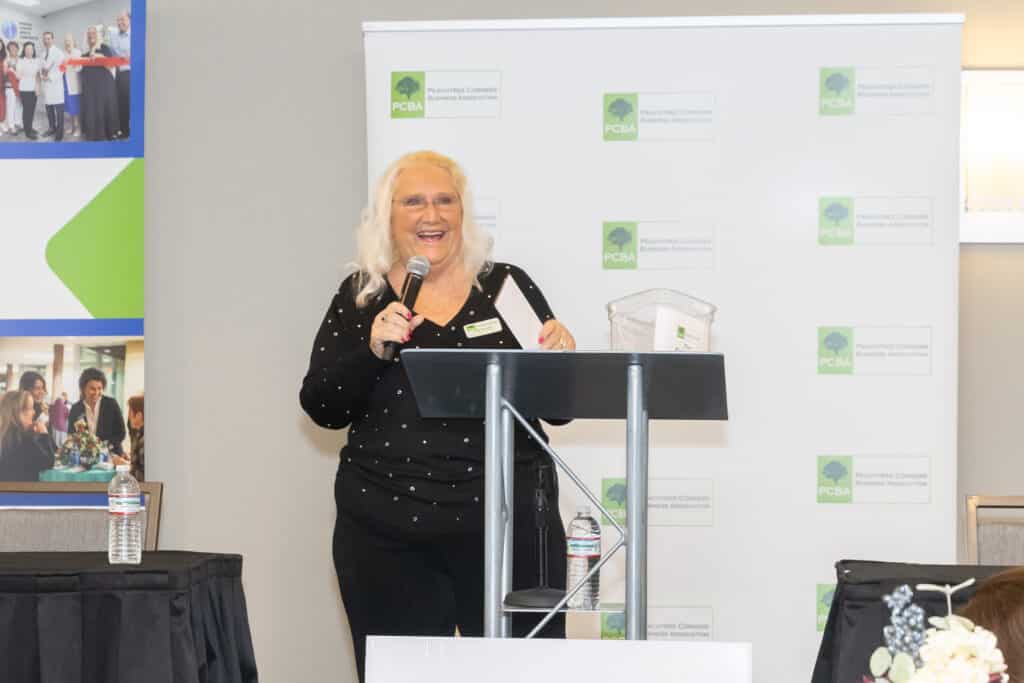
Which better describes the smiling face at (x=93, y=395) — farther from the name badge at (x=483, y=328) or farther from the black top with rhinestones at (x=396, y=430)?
the name badge at (x=483, y=328)

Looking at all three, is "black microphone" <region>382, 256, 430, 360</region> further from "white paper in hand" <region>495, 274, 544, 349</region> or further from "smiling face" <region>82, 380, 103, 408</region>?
"smiling face" <region>82, 380, 103, 408</region>

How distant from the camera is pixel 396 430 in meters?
3.14

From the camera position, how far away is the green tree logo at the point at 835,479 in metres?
4.13

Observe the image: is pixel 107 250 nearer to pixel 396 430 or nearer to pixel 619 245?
pixel 619 245

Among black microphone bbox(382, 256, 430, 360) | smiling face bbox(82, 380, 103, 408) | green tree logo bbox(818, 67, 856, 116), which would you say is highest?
green tree logo bbox(818, 67, 856, 116)

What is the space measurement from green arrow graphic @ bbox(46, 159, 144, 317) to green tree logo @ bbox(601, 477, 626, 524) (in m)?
1.72

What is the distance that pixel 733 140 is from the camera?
4.20 metres

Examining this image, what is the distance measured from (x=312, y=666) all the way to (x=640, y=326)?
8.15 feet

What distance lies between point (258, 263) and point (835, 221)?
1957 millimetres

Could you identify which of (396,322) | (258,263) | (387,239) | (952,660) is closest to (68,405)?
(258,263)

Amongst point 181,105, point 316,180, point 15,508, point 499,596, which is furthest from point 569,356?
point 181,105

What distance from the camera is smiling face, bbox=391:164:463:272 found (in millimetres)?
3270

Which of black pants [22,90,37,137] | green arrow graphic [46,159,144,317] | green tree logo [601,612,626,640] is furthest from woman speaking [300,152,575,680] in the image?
black pants [22,90,37,137]

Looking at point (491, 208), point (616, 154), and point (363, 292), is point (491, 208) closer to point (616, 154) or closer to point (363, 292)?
point (616, 154)
